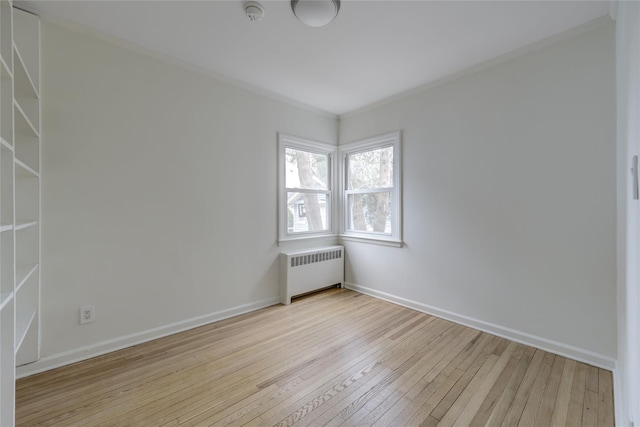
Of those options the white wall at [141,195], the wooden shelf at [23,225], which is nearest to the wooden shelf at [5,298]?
the wooden shelf at [23,225]

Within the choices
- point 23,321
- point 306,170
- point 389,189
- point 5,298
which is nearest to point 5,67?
point 5,298

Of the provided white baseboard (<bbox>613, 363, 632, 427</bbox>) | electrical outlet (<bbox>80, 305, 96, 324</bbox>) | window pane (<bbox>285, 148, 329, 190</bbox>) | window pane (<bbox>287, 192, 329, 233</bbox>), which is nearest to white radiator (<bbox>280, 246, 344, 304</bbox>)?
window pane (<bbox>287, 192, 329, 233</bbox>)

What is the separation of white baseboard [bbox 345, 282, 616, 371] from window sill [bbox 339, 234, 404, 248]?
0.63m

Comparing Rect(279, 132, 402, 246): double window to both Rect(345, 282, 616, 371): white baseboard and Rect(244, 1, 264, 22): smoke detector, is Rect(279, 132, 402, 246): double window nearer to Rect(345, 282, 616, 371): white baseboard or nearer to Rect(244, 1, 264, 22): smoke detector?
Rect(345, 282, 616, 371): white baseboard

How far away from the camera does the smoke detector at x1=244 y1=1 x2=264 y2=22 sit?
1788mm

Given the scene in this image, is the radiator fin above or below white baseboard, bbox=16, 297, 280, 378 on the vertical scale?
above

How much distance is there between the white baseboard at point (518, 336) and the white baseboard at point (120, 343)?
1.86 meters

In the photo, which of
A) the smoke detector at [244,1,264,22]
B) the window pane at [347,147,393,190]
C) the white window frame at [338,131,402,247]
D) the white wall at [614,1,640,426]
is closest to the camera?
the white wall at [614,1,640,426]

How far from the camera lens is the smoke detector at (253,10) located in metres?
1.79

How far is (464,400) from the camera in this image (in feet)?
5.35

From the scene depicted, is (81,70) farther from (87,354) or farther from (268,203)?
(87,354)

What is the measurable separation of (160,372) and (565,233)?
A: 3232mm

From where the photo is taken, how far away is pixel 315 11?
1.80m

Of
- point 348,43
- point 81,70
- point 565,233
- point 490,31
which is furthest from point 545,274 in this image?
point 81,70
